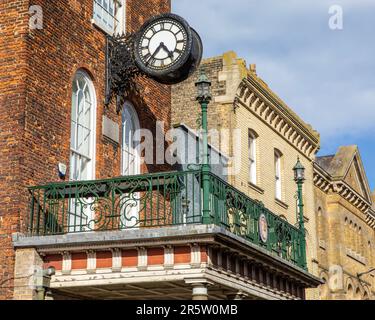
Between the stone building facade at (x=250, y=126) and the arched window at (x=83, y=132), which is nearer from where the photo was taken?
the arched window at (x=83, y=132)

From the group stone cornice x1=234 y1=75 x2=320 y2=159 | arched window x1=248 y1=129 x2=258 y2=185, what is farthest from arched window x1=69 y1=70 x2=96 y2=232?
arched window x1=248 y1=129 x2=258 y2=185

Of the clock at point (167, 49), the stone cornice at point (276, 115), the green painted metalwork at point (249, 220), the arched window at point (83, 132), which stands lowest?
the green painted metalwork at point (249, 220)

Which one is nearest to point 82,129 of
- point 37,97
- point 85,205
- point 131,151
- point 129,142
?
point 37,97

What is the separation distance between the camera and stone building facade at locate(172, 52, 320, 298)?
25719mm

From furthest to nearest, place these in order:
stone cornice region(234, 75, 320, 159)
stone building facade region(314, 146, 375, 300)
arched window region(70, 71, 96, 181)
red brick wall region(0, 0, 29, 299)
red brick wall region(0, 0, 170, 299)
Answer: stone building facade region(314, 146, 375, 300)
stone cornice region(234, 75, 320, 159)
arched window region(70, 71, 96, 181)
red brick wall region(0, 0, 170, 299)
red brick wall region(0, 0, 29, 299)

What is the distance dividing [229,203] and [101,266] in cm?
266

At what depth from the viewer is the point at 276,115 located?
1145 inches

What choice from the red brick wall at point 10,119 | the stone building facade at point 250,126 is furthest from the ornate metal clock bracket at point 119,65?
the stone building facade at point 250,126

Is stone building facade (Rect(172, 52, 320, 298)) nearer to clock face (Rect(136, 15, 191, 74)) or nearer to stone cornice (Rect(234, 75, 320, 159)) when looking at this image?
stone cornice (Rect(234, 75, 320, 159))

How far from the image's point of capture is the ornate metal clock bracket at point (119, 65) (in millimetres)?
17688

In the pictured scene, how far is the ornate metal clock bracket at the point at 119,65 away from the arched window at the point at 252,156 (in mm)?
9583

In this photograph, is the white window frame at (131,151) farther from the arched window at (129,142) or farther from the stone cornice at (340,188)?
the stone cornice at (340,188)

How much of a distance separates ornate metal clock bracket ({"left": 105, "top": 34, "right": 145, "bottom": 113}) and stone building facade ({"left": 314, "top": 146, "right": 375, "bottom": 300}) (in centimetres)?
1727

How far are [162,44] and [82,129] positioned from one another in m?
2.45
